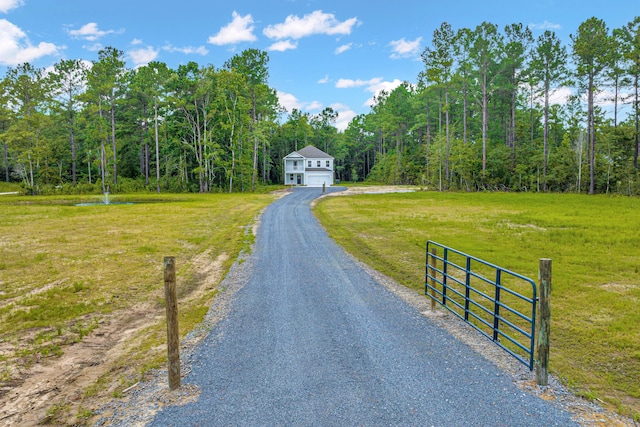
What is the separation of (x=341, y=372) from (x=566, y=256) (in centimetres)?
1059

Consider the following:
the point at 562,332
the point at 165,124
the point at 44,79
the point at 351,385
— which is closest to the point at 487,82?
the point at 165,124

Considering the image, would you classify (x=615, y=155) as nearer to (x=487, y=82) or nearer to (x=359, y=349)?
(x=487, y=82)

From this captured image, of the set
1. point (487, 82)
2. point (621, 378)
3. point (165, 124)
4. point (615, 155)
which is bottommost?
point (621, 378)

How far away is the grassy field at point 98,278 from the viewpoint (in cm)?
641

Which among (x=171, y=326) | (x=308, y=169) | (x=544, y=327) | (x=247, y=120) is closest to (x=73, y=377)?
(x=171, y=326)

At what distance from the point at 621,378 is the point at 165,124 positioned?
52.8 m

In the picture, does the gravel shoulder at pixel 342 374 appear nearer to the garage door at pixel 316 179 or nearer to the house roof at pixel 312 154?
the garage door at pixel 316 179

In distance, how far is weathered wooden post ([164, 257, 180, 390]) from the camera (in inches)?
194

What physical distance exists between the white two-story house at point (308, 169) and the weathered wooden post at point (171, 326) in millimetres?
61272

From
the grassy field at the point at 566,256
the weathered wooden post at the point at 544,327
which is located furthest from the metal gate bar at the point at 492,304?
the grassy field at the point at 566,256

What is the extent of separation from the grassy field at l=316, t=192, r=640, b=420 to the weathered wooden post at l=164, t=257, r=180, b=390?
509cm

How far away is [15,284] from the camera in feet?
A: 32.6

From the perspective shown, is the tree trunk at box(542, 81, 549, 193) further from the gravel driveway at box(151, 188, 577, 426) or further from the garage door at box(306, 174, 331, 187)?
the gravel driveway at box(151, 188, 577, 426)

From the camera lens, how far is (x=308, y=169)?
67562 millimetres
